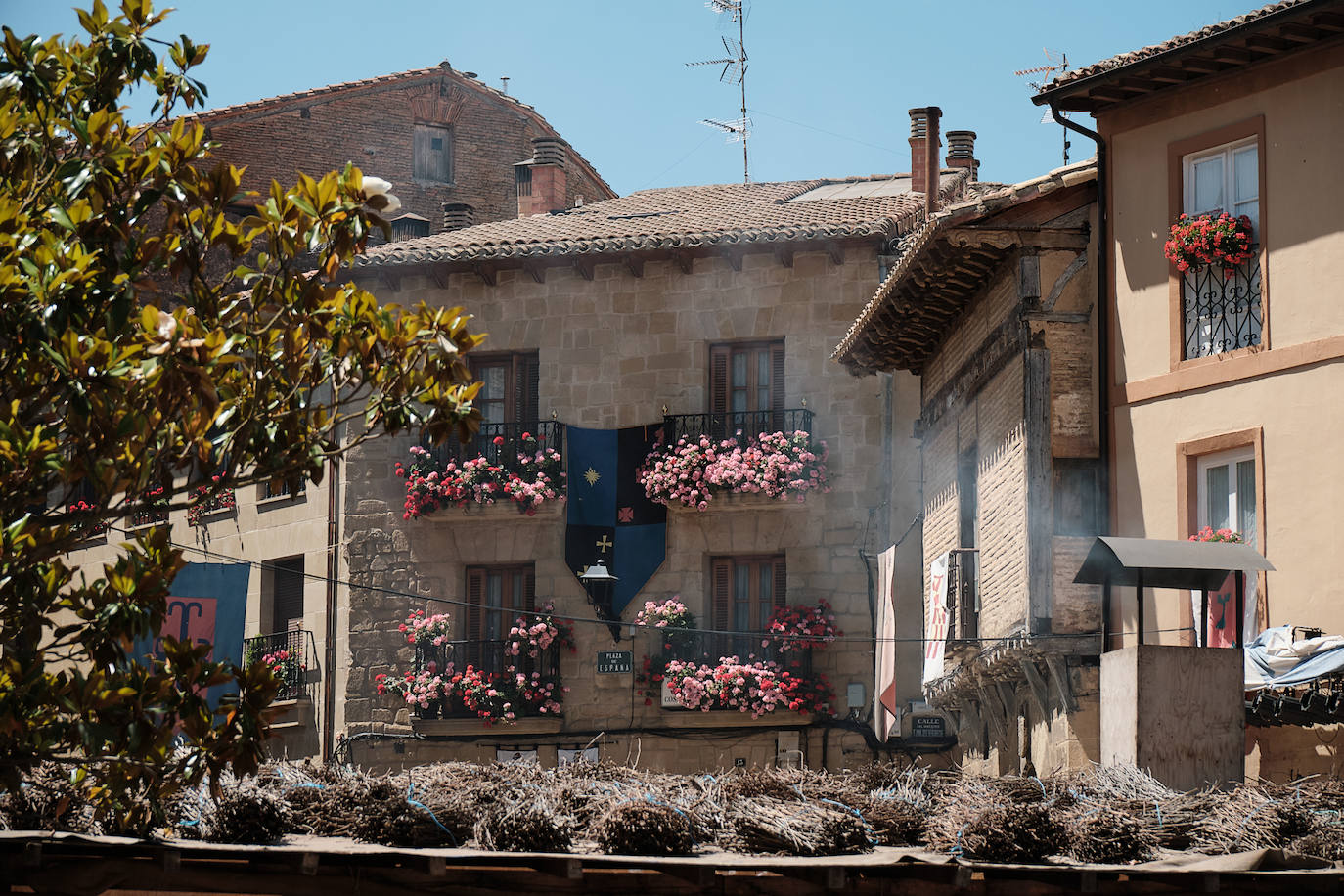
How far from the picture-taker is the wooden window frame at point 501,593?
2466 cm

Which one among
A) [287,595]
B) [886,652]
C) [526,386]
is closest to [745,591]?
[886,652]

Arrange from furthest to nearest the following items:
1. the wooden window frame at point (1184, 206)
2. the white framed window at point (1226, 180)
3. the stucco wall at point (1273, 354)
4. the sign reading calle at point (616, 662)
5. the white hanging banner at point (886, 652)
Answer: the sign reading calle at point (616, 662)
the white hanging banner at point (886, 652)
the white framed window at point (1226, 180)
the wooden window frame at point (1184, 206)
the stucco wall at point (1273, 354)

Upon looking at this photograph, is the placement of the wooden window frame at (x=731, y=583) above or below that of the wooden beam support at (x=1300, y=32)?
below

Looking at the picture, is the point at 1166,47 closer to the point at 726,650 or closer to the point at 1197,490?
the point at 1197,490

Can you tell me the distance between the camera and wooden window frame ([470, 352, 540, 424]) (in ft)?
83.0

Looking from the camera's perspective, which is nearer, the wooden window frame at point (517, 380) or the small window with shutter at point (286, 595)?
the wooden window frame at point (517, 380)

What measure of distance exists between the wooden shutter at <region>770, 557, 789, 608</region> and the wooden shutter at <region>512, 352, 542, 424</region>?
12.9 ft

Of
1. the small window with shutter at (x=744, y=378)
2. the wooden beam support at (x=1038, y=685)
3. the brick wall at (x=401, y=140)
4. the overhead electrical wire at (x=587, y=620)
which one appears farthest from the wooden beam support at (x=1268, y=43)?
the brick wall at (x=401, y=140)

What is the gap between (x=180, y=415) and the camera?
8664mm

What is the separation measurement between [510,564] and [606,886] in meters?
16.0

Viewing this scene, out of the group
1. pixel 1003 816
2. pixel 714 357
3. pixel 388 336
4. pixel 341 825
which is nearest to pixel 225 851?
pixel 341 825

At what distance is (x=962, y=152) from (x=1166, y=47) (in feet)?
42.3

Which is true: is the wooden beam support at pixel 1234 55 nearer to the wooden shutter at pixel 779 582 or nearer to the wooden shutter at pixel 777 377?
the wooden shutter at pixel 777 377

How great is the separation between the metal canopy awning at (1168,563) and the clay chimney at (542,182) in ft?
59.5
